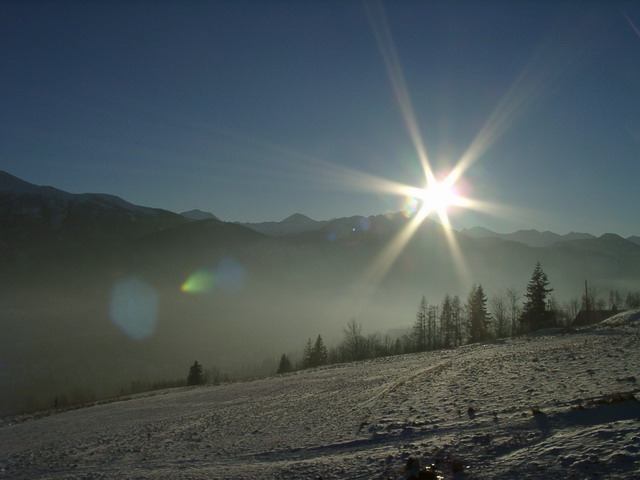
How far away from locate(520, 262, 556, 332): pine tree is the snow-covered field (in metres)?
34.1

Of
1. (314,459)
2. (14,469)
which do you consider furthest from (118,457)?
(314,459)

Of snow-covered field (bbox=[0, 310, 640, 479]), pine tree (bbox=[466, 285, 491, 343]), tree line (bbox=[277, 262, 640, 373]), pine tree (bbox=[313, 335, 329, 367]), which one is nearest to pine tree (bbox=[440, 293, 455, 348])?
tree line (bbox=[277, 262, 640, 373])

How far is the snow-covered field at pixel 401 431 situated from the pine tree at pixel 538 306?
112 ft

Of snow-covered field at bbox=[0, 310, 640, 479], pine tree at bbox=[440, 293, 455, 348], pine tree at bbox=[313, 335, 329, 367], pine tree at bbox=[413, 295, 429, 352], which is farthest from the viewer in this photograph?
pine tree at bbox=[413, 295, 429, 352]

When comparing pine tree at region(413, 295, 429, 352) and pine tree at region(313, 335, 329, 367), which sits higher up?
pine tree at region(413, 295, 429, 352)

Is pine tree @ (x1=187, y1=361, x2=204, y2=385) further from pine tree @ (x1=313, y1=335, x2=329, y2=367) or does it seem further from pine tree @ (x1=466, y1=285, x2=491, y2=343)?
pine tree @ (x1=466, y1=285, x2=491, y2=343)

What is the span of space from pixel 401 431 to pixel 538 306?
A: 53.6 metres

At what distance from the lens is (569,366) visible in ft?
56.3

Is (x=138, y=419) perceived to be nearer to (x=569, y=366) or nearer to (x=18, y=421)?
(x=18, y=421)

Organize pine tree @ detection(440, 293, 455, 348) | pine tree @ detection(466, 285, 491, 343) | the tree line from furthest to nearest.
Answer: pine tree @ detection(440, 293, 455, 348), pine tree @ detection(466, 285, 491, 343), the tree line

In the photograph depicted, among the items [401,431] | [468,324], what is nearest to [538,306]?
[468,324]

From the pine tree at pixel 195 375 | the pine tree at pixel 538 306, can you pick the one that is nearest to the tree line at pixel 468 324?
the pine tree at pixel 538 306

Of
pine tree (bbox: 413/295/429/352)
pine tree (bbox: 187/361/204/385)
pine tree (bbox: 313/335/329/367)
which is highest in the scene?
pine tree (bbox: 413/295/429/352)

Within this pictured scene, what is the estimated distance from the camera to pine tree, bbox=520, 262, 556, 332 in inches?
2258
